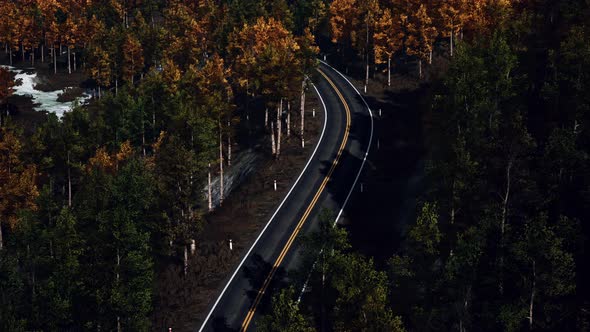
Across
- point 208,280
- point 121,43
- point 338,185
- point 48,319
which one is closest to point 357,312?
point 208,280

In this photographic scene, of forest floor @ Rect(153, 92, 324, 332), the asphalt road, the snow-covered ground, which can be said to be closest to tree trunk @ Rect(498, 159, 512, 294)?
the asphalt road

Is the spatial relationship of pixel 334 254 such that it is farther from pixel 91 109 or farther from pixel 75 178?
pixel 91 109

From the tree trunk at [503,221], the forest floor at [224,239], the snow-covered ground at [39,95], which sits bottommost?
the forest floor at [224,239]

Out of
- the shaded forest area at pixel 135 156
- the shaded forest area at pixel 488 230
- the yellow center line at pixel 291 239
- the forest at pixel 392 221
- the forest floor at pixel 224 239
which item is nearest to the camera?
the shaded forest area at pixel 488 230

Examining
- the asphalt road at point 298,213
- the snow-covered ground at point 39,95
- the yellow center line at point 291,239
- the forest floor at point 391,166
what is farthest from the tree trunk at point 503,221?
the snow-covered ground at point 39,95

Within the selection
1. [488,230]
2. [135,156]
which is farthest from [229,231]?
[135,156]

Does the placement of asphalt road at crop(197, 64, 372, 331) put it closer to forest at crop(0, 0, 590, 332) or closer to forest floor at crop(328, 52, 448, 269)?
forest floor at crop(328, 52, 448, 269)

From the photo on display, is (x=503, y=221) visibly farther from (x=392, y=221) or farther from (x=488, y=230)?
(x=392, y=221)

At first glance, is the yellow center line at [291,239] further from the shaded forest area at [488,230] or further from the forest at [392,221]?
the forest at [392,221]
